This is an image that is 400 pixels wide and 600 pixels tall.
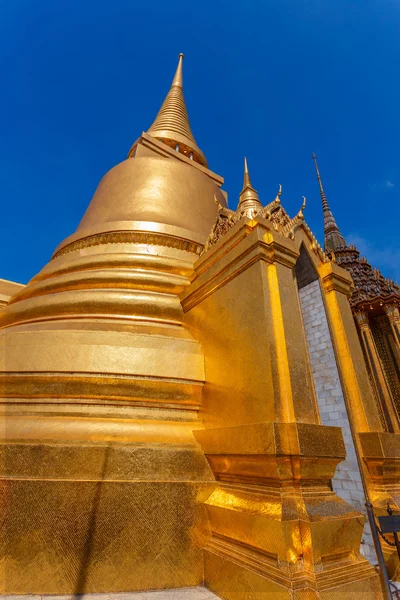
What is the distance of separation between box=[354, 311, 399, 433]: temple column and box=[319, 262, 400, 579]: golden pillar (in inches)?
313

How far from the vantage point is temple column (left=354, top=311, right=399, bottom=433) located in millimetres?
10059

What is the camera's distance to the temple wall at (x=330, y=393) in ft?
9.25

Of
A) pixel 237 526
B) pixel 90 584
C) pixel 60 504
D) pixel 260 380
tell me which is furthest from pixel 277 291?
pixel 90 584

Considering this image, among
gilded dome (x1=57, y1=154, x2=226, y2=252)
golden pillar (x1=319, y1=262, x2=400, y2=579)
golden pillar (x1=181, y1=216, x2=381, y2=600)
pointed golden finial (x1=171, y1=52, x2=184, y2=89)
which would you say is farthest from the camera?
pointed golden finial (x1=171, y1=52, x2=184, y2=89)

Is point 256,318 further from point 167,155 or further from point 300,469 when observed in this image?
point 167,155

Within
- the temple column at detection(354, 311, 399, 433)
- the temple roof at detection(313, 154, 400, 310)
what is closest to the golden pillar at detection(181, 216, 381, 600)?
the temple roof at detection(313, 154, 400, 310)

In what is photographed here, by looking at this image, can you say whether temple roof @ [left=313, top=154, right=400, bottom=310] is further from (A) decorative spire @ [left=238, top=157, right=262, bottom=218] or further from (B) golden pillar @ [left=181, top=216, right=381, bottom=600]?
(B) golden pillar @ [left=181, top=216, right=381, bottom=600]

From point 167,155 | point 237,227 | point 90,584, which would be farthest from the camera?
point 167,155

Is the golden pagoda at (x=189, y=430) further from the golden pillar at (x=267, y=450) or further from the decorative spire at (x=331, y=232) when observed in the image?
the decorative spire at (x=331, y=232)

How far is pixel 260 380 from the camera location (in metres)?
2.47

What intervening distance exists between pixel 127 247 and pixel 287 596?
12.6 feet

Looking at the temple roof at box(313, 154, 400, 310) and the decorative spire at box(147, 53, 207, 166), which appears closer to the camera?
the decorative spire at box(147, 53, 207, 166)

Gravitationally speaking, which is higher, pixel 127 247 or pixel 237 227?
pixel 127 247

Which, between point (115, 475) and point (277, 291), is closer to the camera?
point (115, 475)
